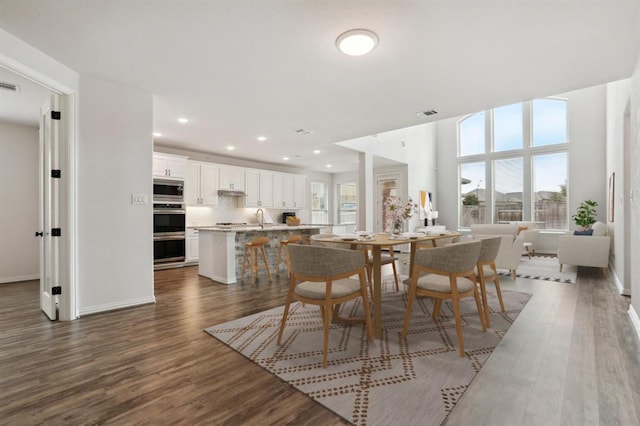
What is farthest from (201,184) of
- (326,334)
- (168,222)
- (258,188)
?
(326,334)

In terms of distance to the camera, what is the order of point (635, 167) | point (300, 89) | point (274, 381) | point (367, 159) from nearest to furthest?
point (274, 381) → point (635, 167) → point (300, 89) → point (367, 159)

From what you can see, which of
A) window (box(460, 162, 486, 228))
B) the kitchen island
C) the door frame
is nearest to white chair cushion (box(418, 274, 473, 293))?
the kitchen island

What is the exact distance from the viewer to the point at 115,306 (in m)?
3.23

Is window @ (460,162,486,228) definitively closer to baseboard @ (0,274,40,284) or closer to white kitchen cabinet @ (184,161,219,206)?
white kitchen cabinet @ (184,161,219,206)

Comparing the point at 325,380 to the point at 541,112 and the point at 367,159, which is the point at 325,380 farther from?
the point at 541,112

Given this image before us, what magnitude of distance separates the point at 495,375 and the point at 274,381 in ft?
4.65

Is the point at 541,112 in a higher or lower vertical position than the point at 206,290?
higher

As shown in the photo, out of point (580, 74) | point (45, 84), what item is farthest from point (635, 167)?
point (45, 84)

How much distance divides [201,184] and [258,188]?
1559 millimetres

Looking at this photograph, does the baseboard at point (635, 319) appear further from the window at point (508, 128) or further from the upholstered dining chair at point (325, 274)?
the window at point (508, 128)

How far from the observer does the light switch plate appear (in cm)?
340

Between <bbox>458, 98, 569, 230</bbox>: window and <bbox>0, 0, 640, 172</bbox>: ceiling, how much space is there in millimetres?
5867

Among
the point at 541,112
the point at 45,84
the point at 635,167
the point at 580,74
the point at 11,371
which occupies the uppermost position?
the point at 541,112

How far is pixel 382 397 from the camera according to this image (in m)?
1.68
